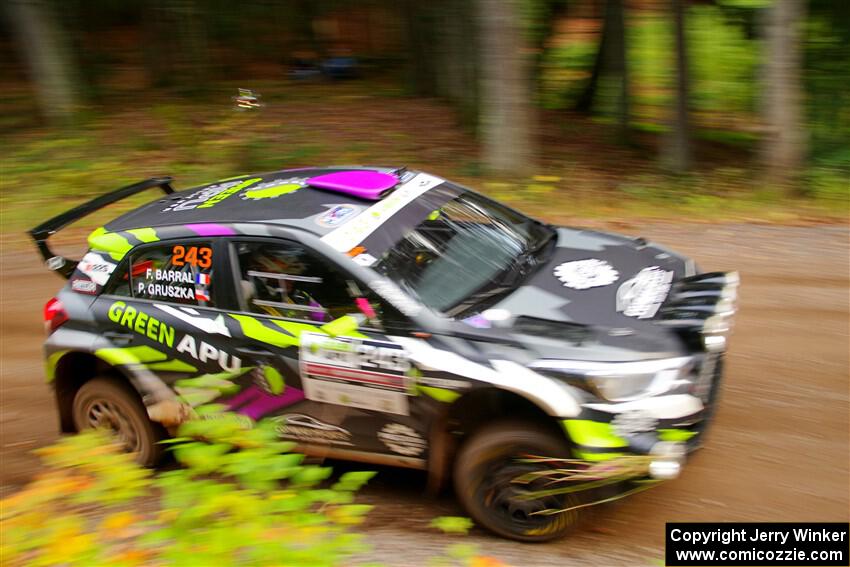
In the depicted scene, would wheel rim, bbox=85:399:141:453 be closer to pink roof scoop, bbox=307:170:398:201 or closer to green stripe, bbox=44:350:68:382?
green stripe, bbox=44:350:68:382

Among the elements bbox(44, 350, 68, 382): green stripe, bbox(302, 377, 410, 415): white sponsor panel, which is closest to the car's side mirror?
bbox(302, 377, 410, 415): white sponsor panel

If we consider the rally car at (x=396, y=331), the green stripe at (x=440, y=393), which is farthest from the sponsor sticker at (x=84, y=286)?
the green stripe at (x=440, y=393)

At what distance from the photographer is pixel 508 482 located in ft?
13.1

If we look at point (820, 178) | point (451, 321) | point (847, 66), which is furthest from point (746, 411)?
Result: point (847, 66)

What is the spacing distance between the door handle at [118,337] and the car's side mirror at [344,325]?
1.38 meters

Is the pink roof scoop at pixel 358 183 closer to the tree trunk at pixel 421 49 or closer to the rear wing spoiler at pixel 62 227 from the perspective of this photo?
the rear wing spoiler at pixel 62 227

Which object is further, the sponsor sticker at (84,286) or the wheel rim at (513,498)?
the sponsor sticker at (84,286)

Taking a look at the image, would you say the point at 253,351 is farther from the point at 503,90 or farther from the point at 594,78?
the point at 594,78

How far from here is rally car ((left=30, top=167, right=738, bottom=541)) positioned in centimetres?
385

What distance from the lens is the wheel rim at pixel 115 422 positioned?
502 centimetres

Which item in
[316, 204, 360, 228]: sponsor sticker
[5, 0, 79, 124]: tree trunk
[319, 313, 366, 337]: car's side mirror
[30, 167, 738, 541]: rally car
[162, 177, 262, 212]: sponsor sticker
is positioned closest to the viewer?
[30, 167, 738, 541]: rally car

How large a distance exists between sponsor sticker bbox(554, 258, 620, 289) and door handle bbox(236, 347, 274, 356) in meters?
1.70

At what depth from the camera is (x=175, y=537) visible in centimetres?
264
